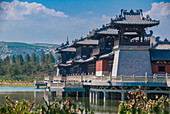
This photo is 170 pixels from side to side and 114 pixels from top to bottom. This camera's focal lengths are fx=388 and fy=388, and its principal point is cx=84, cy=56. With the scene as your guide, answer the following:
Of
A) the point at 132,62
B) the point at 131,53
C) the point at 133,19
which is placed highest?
the point at 133,19

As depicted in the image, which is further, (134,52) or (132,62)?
(134,52)

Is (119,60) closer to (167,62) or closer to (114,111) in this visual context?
(167,62)

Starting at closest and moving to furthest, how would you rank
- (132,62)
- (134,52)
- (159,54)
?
(132,62) → (134,52) → (159,54)

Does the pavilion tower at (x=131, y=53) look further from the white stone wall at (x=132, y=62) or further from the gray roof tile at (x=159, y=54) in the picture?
the gray roof tile at (x=159, y=54)

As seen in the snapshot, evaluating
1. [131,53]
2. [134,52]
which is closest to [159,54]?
[134,52]

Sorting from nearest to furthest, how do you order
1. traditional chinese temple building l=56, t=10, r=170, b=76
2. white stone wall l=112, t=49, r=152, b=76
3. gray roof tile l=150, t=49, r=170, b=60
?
white stone wall l=112, t=49, r=152, b=76
traditional chinese temple building l=56, t=10, r=170, b=76
gray roof tile l=150, t=49, r=170, b=60

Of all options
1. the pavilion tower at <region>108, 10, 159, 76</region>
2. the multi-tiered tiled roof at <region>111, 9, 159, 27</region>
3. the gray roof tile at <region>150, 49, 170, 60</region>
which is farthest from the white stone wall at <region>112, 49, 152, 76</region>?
the multi-tiered tiled roof at <region>111, 9, 159, 27</region>

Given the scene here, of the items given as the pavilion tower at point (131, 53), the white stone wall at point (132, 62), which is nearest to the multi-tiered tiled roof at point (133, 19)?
the pavilion tower at point (131, 53)

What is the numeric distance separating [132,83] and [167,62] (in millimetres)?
11957

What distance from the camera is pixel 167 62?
57062 mm

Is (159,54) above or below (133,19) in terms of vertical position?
below

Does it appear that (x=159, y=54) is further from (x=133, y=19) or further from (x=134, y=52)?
(x=133, y=19)

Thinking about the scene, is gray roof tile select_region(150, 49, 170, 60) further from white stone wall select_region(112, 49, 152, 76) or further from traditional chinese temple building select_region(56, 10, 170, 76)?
white stone wall select_region(112, 49, 152, 76)

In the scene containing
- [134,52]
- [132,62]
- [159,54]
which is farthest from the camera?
[159,54]
